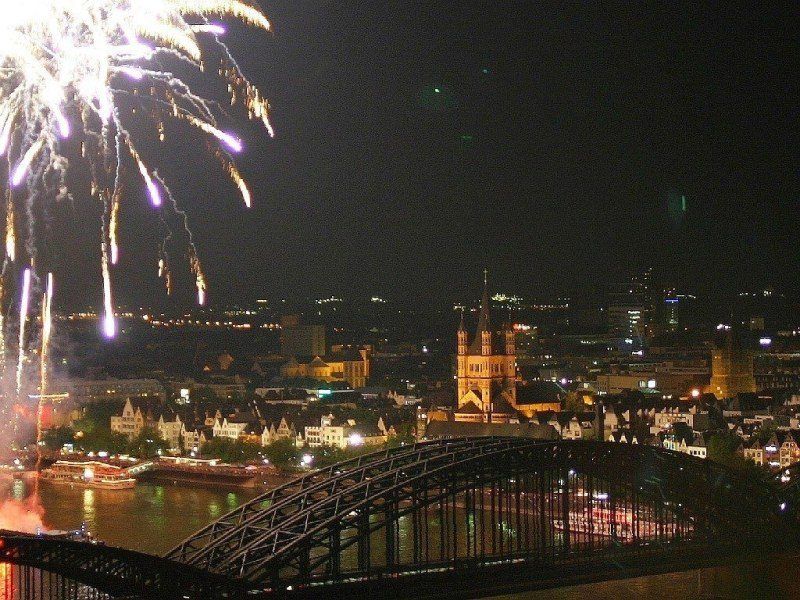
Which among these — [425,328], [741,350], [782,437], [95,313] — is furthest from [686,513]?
[425,328]

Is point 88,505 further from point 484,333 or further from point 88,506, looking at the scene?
point 484,333

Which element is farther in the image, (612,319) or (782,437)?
(612,319)

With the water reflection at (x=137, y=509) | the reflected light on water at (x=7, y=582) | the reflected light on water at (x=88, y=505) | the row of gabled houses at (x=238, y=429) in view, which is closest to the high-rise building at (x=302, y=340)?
the row of gabled houses at (x=238, y=429)

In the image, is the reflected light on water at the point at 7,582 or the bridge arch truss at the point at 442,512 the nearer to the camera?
the bridge arch truss at the point at 442,512

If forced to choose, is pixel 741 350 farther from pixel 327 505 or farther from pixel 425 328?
pixel 425 328

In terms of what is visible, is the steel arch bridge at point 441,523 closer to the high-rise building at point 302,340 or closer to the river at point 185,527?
the river at point 185,527

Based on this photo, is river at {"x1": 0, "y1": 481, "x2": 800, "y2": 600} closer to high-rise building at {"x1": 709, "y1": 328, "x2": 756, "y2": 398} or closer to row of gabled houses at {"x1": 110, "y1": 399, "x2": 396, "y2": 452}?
row of gabled houses at {"x1": 110, "y1": 399, "x2": 396, "y2": 452}
